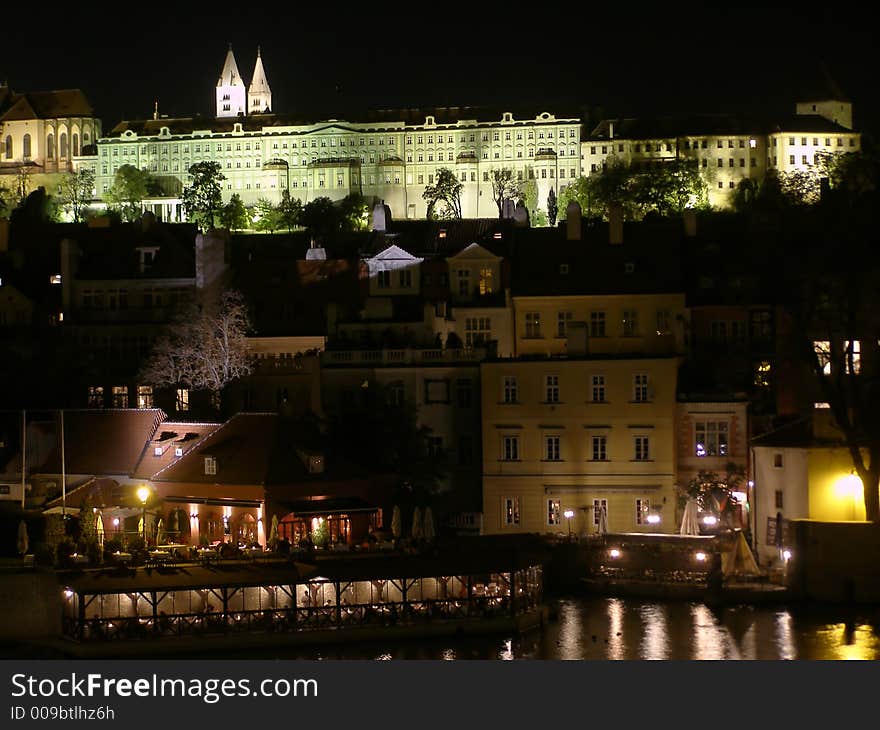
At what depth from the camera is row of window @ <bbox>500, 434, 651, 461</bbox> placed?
48.6 metres

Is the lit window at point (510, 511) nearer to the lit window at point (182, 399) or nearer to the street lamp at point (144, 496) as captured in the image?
the street lamp at point (144, 496)

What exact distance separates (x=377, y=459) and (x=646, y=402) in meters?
6.49

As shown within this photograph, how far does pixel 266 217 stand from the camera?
445 ft

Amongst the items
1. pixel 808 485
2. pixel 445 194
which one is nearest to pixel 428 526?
pixel 808 485

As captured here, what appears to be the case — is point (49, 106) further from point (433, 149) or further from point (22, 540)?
point (22, 540)

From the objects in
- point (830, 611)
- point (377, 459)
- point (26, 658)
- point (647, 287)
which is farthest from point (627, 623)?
point (647, 287)

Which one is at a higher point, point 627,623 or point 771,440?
point 771,440

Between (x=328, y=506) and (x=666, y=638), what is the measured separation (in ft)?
28.6

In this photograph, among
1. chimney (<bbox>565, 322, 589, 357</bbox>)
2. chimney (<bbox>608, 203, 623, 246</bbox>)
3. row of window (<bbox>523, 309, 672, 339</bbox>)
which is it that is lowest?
chimney (<bbox>565, 322, 589, 357</bbox>)

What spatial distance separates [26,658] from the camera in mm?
37938

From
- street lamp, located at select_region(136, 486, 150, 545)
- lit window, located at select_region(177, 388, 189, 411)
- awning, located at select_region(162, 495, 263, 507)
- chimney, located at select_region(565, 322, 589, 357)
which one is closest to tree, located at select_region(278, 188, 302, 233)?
lit window, located at select_region(177, 388, 189, 411)

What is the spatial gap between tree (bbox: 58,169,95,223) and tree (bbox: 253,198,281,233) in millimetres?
12324

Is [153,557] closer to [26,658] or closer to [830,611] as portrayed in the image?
Answer: [26,658]

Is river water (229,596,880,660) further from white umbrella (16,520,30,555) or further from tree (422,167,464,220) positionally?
tree (422,167,464,220)
